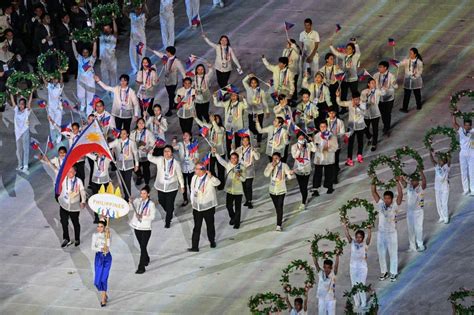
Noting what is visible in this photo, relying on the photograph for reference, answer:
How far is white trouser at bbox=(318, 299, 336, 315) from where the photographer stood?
85.8 ft

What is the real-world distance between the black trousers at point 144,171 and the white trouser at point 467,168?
592cm

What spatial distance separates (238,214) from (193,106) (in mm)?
3603

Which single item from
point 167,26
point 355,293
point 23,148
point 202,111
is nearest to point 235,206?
point 202,111

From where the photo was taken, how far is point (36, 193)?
103 feet

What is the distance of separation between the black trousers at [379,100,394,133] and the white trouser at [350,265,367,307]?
6507 millimetres

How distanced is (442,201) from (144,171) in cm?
579

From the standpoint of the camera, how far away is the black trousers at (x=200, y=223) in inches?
1133

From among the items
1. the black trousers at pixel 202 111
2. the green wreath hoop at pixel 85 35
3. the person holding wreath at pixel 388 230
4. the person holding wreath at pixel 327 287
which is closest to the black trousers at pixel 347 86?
the black trousers at pixel 202 111

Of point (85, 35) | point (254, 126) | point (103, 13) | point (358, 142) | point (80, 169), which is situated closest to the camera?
point (80, 169)

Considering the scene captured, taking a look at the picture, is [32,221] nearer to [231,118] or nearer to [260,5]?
[231,118]

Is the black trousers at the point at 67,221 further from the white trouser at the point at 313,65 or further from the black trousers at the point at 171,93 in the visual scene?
the white trouser at the point at 313,65

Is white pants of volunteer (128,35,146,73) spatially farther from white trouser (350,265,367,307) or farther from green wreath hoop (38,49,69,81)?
white trouser (350,265,367,307)

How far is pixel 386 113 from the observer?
108 ft

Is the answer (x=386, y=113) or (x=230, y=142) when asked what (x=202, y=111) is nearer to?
(x=230, y=142)
